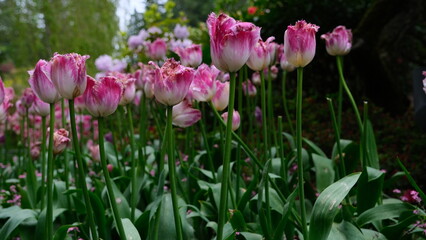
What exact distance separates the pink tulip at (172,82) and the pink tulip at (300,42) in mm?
296

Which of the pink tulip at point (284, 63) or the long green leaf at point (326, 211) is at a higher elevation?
the pink tulip at point (284, 63)

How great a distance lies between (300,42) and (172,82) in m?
0.36

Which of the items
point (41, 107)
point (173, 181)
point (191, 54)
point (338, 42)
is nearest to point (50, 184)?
point (173, 181)

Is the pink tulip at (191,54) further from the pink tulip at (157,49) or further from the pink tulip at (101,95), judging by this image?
the pink tulip at (101,95)

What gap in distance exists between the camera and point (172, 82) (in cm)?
98

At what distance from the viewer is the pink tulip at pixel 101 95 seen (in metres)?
1.02

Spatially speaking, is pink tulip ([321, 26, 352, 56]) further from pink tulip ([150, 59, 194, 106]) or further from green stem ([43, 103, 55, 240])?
green stem ([43, 103, 55, 240])

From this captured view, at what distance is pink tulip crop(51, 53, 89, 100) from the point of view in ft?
→ 3.19

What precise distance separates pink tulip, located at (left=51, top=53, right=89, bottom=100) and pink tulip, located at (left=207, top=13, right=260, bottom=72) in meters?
0.29

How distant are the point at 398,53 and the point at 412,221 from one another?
3261 millimetres

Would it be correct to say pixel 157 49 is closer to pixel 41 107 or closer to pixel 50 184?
pixel 41 107

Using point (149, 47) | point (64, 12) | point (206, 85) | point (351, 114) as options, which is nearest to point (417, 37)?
point (351, 114)

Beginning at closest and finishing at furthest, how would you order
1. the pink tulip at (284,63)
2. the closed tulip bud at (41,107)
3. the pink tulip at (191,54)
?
1. the closed tulip bud at (41,107)
2. the pink tulip at (191,54)
3. the pink tulip at (284,63)

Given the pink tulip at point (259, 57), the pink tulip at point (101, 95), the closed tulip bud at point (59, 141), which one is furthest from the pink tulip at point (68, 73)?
the pink tulip at point (259, 57)
